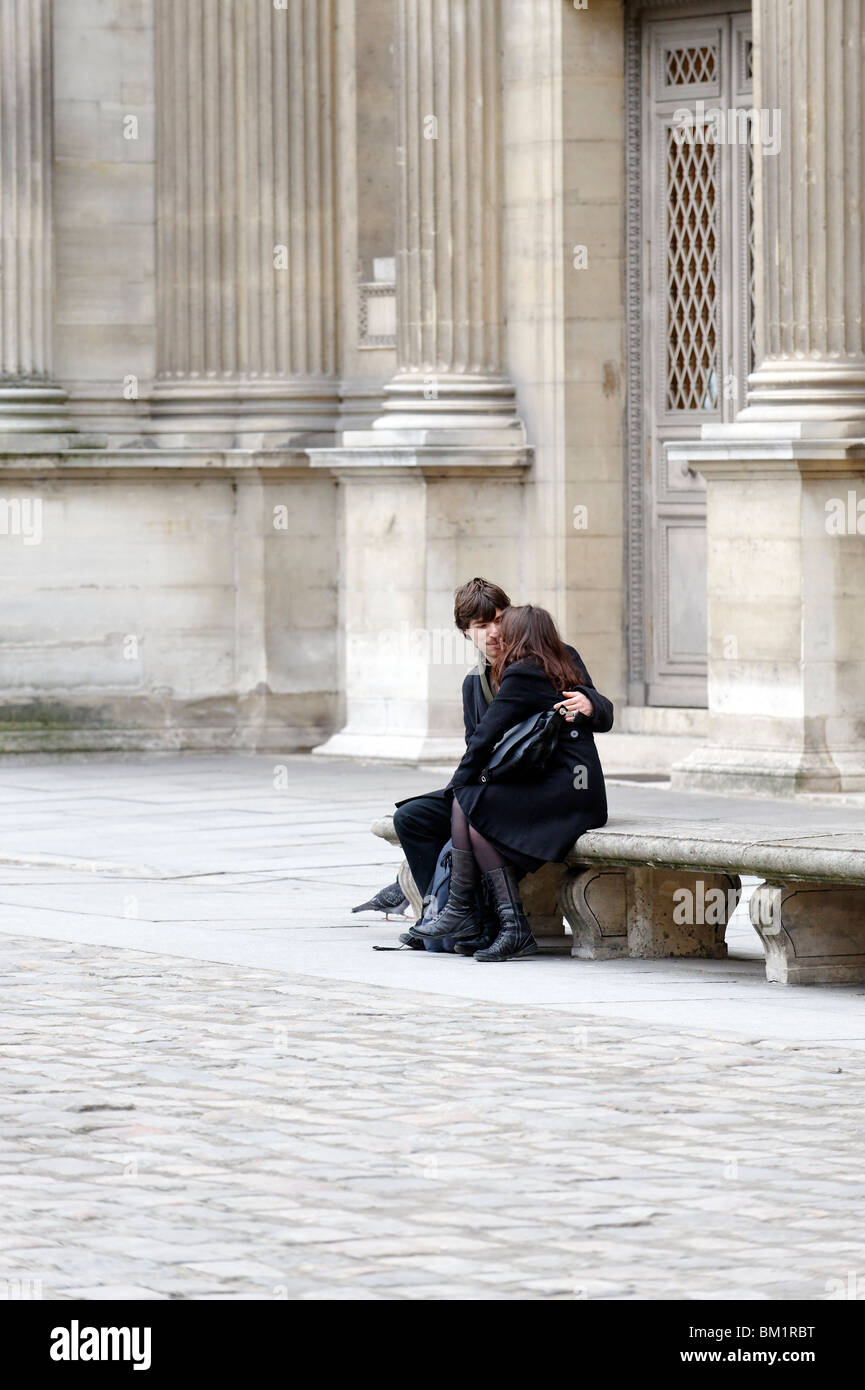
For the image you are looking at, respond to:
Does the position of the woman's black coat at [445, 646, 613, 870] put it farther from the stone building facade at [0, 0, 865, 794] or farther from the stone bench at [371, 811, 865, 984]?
the stone building facade at [0, 0, 865, 794]

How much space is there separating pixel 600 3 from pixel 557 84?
0.58 metres

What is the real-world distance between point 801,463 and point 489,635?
5267 mm

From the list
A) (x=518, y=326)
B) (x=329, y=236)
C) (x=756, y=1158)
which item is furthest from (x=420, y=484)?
(x=756, y=1158)

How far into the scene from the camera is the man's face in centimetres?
1112

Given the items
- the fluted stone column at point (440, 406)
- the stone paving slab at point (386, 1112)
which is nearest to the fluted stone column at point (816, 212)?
the fluted stone column at point (440, 406)

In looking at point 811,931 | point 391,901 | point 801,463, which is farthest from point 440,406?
point 811,931

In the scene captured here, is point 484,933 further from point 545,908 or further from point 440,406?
point 440,406

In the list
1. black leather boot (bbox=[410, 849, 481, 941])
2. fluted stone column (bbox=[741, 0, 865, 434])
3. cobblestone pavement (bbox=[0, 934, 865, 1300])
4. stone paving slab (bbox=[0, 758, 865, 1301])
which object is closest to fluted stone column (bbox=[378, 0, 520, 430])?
fluted stone column (bbox=[741, 0, 865, 434])

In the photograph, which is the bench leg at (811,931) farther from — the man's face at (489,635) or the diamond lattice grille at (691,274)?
the diamond lattice grille at (691,274)

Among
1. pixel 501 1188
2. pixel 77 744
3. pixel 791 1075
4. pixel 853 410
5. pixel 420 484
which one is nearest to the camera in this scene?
pixel 501 1188

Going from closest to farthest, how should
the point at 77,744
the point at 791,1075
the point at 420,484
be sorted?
the point at 791,1075, the point at 420,484, the point at 77,744

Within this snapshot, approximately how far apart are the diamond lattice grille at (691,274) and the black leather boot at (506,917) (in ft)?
26.3

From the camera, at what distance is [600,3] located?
18641 mm
